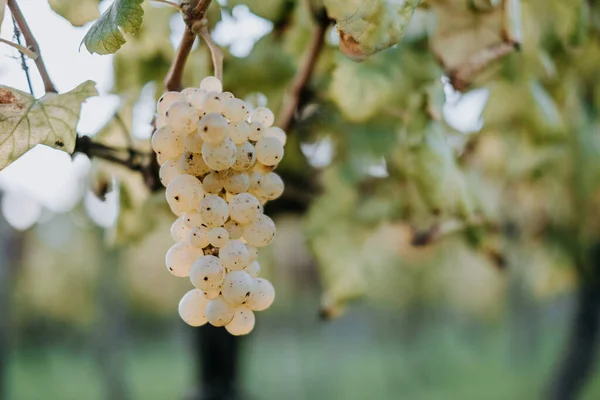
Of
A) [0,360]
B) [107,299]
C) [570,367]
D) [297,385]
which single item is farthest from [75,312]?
[570,367]

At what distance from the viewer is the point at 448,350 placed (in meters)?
12.7

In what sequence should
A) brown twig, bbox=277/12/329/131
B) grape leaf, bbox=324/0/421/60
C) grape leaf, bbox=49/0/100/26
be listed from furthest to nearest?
brown twig, bbox=277/12/329/131
grape leaf, bbox=49/0/100/26
grape leaf, bbox=324/0/421/60

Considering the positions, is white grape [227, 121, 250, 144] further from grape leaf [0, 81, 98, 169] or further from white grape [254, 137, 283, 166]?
grape leaf [0, 81, 98, 169]

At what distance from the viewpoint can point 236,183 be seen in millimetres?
542

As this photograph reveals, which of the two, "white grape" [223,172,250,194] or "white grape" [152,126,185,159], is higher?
"white grape" [152,126,185,159]

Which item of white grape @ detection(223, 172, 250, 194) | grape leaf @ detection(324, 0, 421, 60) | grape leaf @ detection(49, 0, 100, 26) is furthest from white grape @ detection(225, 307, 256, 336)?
grape leaf @ detection(49, 0, 100, 26)

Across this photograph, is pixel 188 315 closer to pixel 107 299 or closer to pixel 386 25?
pixel 386 25

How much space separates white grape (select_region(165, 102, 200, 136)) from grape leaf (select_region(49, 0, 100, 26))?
22cm

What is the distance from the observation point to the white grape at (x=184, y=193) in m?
0.52

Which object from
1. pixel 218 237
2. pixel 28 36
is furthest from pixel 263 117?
pixel 28 36

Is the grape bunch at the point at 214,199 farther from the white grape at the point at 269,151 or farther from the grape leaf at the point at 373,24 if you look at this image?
the grape leaf at the point at 373,24

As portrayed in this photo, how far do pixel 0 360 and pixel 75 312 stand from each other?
11421 millimetres

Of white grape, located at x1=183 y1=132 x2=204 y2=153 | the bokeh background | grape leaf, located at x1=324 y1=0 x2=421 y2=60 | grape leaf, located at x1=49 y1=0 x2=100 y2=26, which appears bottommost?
the bokeh background

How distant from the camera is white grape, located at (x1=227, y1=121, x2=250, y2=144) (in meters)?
0.53
